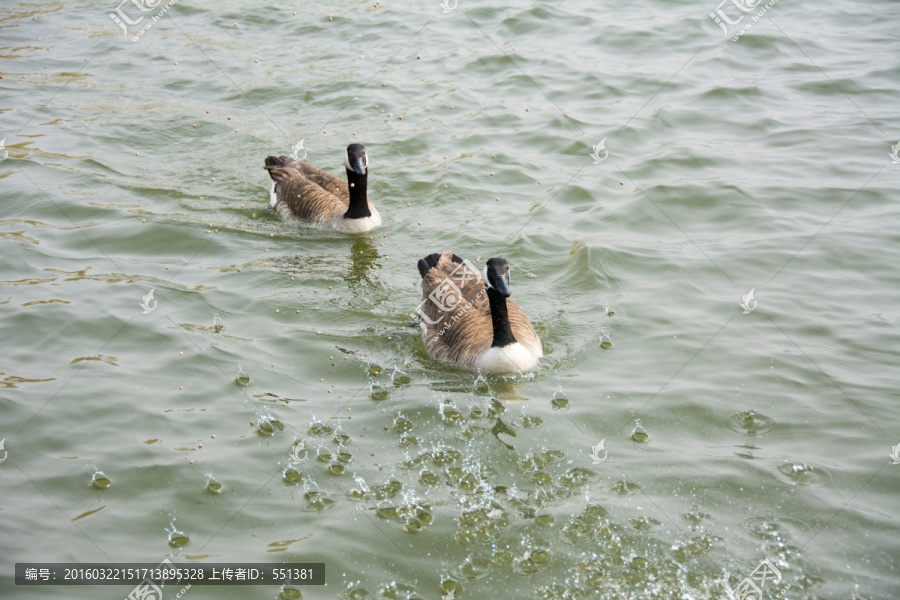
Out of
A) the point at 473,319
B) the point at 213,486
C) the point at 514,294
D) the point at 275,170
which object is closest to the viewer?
the point at 213,486

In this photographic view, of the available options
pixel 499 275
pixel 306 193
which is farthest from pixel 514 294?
pixel 306 193

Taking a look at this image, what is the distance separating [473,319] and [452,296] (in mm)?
457

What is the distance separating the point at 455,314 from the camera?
28.6 ft

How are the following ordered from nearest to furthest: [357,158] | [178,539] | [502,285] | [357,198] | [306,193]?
1. [178,539]
2. [502,285]
3. [357,158]
4. [357,198]
5. [306,193]

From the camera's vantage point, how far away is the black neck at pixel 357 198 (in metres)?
10.9

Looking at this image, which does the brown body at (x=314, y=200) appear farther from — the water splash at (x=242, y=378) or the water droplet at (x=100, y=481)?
the water droplet at (x=100, y=481)

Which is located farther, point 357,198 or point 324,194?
point 324,194

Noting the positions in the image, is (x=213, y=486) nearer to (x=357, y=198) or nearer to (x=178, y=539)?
(x=178, y=539)

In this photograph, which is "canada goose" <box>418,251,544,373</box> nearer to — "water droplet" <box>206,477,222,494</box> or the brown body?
the brown body

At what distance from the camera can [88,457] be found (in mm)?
6766

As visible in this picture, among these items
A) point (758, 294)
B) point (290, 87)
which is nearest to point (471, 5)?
point (290, 87)

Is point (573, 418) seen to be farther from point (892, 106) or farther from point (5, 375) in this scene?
point (892, 106)

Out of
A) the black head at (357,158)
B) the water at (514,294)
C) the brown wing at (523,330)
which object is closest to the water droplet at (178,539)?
the water at (514,294)

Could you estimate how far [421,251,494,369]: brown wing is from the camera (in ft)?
27.5
